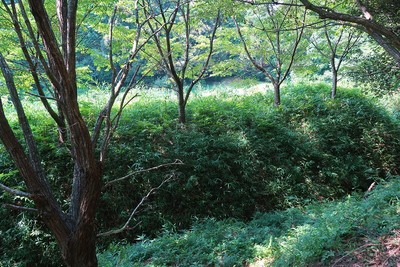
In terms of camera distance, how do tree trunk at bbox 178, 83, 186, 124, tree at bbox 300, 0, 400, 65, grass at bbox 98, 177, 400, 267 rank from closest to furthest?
tree at bbox 300, 0, 400, 65 → grass at bbox 98, 177, 400, 267 → tree trunk at bbox 178, 83, 186, 124

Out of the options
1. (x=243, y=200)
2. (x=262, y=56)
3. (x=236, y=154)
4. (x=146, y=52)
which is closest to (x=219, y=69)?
(x=262, y=56)

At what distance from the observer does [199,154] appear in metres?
5.77

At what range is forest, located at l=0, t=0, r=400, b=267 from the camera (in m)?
2.04

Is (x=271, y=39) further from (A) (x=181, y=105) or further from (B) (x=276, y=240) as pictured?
(B) (x=276, y=240)

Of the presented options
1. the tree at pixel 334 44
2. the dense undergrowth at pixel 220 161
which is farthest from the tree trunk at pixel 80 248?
the tree at pixel 334 44

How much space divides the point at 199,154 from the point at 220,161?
0.43 m

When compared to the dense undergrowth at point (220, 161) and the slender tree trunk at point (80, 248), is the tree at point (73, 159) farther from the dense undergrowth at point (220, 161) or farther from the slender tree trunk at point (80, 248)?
the dense undergrowth at point (220, 161)

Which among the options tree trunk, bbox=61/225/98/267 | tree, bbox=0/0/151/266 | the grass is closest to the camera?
tree, bbox=0/0/151/266

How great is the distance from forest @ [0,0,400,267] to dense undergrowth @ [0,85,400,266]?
3 centimetres

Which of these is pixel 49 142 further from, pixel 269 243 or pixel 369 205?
pixel 369 205

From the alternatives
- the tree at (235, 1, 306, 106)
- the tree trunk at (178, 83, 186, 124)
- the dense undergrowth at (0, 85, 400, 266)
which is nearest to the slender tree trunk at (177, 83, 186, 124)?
the tree trunk at (178, 83, 186, 124)

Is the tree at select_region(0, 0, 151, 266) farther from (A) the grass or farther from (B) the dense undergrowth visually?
(B) the dense undergrowth

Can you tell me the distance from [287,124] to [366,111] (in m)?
2.40

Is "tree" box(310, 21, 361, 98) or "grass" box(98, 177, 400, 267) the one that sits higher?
"tree" box(310, 21, 361, 98)
